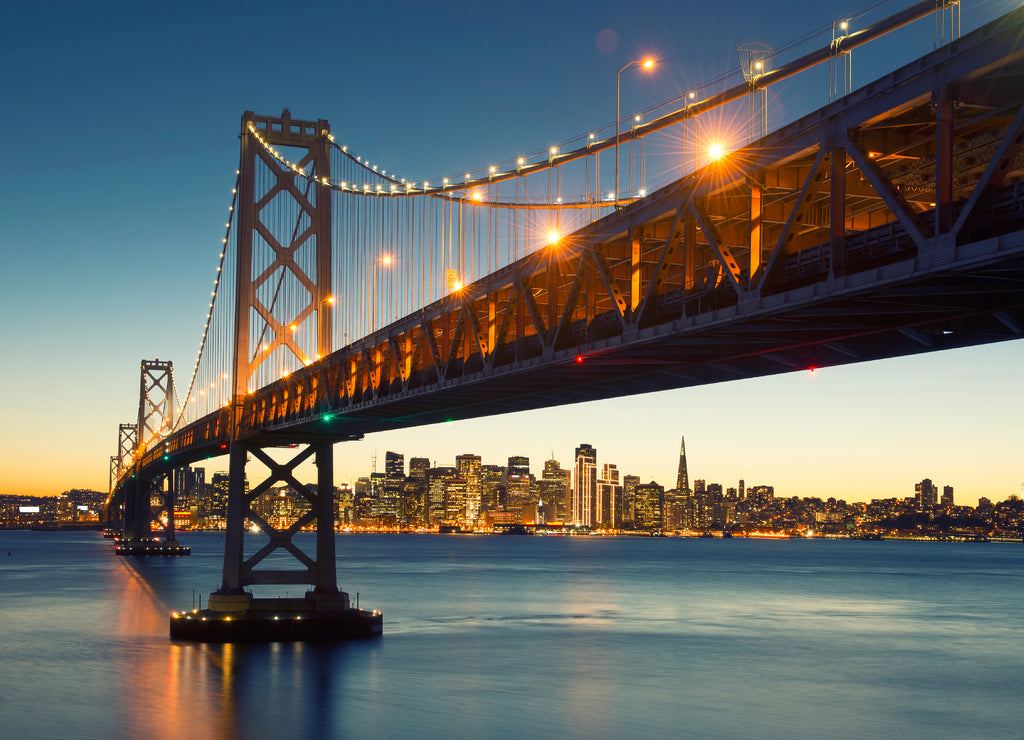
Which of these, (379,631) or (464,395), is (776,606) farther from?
(464,395)

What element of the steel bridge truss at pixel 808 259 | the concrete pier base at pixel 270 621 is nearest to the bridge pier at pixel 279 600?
the concrete pier base at pixel 270 621

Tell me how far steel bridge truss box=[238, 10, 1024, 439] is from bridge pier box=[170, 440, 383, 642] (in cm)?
1285

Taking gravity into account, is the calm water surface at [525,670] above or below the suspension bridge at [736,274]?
below

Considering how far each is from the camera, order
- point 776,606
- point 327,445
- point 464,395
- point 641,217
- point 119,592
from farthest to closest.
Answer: point 776,606, point 119,592, point 327,445, point 464,395, point 641,217

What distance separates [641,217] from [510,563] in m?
135

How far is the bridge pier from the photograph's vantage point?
39250 millimetres

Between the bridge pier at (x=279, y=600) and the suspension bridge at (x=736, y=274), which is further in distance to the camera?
the bridge pier at (x=279, y=600)

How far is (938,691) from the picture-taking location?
137 ft

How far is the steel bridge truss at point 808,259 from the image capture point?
43.5 feet

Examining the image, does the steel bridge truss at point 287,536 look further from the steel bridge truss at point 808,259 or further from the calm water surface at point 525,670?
the steel bridge truss at point 808,259

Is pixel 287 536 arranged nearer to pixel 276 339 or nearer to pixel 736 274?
pixel 276 339

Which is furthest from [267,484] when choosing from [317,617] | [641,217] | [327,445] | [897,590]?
[897,590]

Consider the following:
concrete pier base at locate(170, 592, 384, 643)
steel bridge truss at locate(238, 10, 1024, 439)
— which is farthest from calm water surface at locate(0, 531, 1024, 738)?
steel bridge truss at locate(238, 10, 1024, 439)

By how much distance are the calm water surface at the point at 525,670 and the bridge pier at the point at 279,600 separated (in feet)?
2.13
